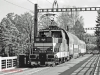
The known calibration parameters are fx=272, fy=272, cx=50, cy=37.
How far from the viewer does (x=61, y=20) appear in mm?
77938

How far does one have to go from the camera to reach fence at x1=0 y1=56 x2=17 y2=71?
77.0 feet

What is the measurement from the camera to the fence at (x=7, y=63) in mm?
23469

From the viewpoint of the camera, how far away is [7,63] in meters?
24.6

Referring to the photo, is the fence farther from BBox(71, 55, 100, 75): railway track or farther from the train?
BBox(71, 55, 100, 75): railway track

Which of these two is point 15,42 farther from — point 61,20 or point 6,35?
point 61,20

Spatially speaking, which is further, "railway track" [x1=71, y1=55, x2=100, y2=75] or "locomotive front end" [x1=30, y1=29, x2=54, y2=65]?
"locomotive front end" [x1=30, y1=29, x2=54, y2=65]

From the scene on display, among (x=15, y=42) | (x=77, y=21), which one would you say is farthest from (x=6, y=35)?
(x=77, y=21)

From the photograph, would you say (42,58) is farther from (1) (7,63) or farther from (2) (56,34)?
(2) (56,34)

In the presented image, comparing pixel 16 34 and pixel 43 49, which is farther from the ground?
pixel 16 34

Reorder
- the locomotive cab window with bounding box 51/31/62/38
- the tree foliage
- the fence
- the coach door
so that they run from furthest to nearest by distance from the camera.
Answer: the tree foliage
the locomotive cab window with bounding box 51/31/62/38
the coach door
the fence

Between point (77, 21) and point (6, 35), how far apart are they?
89.4 feet

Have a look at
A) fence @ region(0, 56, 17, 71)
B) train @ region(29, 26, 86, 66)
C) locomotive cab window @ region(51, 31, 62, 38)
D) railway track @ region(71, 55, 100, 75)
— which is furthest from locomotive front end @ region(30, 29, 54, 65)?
railway track @ region(71, 55, 100, 75)

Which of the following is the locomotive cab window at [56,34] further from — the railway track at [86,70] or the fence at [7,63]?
the fence at [7,63]

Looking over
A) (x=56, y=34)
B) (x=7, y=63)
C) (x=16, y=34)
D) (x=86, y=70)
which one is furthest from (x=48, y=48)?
(x=16, y=34)
